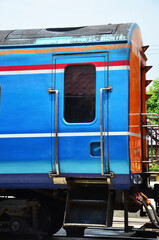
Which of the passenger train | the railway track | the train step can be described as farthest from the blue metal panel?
the railway track

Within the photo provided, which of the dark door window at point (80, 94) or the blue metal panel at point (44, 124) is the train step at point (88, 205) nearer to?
the blue metal panel at point (44, 124)

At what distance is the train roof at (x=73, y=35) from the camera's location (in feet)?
24.4

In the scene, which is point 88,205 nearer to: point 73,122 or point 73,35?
point 73,122

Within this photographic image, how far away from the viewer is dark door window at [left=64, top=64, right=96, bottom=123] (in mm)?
7371

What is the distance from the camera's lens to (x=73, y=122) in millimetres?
7383

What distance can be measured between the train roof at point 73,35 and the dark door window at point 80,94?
0.49m

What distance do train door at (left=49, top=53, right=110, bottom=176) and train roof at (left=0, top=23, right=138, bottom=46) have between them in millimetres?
296

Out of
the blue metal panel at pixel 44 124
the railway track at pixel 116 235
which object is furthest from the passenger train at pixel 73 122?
the railway track at pixel 116 235

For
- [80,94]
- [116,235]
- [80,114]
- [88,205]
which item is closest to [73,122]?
[80,114]

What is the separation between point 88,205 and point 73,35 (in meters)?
2.89

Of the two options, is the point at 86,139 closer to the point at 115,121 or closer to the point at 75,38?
the point at 115,121

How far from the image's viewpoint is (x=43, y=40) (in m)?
7.69

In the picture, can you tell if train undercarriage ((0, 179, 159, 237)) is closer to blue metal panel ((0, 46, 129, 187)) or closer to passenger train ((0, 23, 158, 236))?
passenger train ((0, 23, 158, 236))

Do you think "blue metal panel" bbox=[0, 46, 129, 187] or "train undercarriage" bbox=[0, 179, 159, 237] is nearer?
"blue metal panel" bbox=[0, 46, 129, 187]
